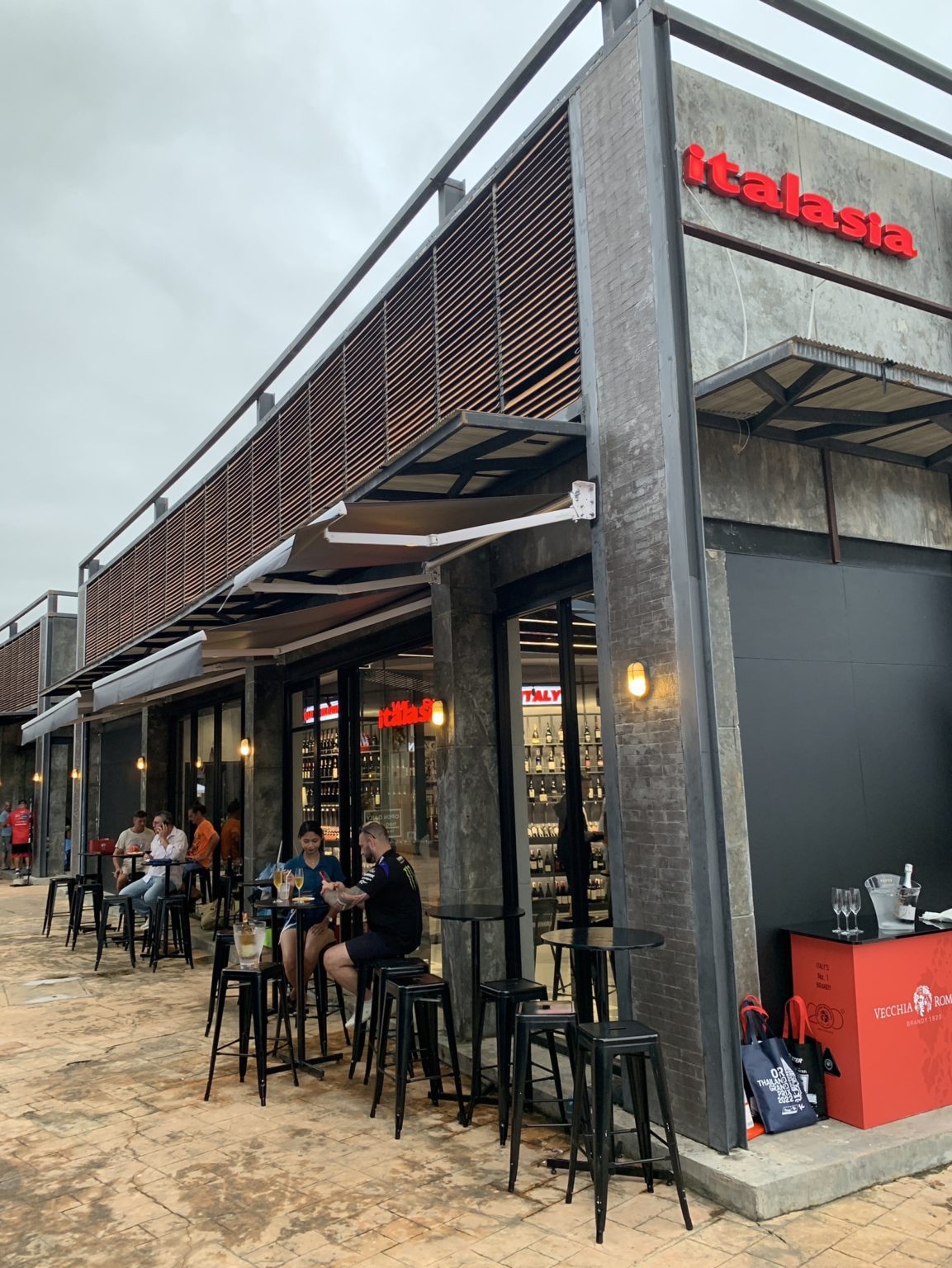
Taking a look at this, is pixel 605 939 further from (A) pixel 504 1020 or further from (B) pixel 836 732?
(B) pixel 836 732

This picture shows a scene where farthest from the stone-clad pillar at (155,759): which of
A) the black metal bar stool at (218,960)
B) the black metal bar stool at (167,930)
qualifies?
the black metal bar stool at (218,960)

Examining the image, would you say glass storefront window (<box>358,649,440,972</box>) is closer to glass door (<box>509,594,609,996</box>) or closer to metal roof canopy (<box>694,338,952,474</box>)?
glass door (<box>509,594,609,996</box>)

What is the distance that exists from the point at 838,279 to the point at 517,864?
4.13 meters

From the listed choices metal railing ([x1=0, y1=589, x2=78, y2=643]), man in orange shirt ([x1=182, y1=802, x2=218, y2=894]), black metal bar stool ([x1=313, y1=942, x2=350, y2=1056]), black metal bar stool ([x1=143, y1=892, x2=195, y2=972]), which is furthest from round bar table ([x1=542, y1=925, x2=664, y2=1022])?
metal railing ([x1=0, y1=589, x2=78, y2=643])

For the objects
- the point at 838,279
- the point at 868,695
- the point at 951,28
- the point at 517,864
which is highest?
the point at 951,28

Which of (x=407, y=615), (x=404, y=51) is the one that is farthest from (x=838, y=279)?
(x=404, y=51)

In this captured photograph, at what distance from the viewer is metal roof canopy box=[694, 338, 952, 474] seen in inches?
160

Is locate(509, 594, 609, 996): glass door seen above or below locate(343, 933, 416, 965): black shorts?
above

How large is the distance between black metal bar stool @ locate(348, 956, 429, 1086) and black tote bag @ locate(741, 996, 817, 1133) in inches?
70.4

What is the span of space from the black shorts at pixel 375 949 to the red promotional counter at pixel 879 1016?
2.35 meters

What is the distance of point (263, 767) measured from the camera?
35.8 ft

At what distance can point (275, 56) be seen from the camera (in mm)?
11648

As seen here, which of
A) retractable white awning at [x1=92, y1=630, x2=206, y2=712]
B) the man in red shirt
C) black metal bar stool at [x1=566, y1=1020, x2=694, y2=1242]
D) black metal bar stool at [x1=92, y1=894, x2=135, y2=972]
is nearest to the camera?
black metal bar stool at [x1=566, y1=1020, x2=694, y2=1242]

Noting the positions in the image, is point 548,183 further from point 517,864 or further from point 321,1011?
point 321,1011
